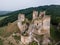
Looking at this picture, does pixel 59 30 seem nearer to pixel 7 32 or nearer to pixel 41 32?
pixel 41 32

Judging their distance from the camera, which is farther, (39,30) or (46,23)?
(39,30)

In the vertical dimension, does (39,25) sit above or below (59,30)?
above

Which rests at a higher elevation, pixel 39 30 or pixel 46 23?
pixel 46 23

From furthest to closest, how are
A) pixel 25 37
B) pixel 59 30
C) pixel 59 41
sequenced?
pixel 59 30
pixel 59 41
pixel 25 37

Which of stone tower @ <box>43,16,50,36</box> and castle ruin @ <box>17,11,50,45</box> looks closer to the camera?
castle ruin @ <box>17,11,50,45</box>

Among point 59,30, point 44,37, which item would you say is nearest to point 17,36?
point 44,37

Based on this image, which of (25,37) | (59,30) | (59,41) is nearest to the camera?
(25,37)

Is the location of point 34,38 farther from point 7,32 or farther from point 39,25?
point 7,32

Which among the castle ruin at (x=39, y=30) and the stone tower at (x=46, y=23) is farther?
the stone tower at (x=46, y=23)

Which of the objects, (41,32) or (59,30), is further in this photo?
(59,30)

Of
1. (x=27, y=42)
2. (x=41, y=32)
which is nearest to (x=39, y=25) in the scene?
(x=41, y=32)
